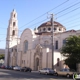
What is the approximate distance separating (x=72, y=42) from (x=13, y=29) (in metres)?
45.8

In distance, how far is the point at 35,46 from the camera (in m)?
57.4

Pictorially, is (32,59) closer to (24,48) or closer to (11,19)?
(24,48)

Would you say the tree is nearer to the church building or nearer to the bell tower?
the church building

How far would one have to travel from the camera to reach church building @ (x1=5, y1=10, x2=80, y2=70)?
47994 millimetres

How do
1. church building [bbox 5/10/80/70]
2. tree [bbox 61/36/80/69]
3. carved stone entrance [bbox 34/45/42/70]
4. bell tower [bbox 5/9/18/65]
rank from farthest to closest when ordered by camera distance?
bell tower [bbox 5/9/18/65] → carved stone entrance [bbox 34/45/42/70] → church building [bbox 5/10/80/70] → tree [bbox 61/36/80/69]

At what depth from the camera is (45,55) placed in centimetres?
4856

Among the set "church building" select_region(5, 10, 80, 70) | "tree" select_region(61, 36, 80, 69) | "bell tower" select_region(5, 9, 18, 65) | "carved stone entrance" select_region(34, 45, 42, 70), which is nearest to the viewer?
"tree" select_region(61, 36, 80, 69)

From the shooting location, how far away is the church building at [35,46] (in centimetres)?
4799

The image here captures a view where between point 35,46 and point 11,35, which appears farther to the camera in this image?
point 11,35

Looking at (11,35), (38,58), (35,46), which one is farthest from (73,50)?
(11,35)

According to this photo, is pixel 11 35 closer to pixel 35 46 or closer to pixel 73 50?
pixel 35 46

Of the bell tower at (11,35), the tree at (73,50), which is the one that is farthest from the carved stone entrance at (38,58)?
the bell tower at (11,35)

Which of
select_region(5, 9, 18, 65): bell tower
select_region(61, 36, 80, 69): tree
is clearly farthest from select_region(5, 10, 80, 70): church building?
select_region(61, 36, 80, 69): tree

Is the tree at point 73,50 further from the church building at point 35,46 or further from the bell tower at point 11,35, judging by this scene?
the bell tower at point 11,35
